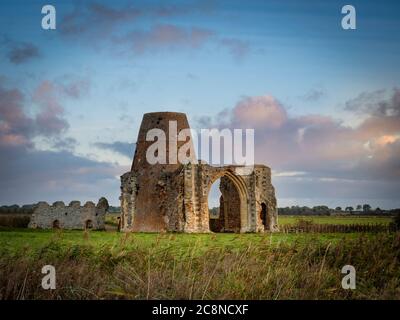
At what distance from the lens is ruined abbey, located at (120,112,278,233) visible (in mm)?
35338

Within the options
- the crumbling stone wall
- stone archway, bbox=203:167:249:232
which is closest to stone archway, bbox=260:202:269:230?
stone archway, bbox=203:167:249:232

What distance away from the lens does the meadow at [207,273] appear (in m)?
8.77

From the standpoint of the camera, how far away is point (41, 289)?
349 inches

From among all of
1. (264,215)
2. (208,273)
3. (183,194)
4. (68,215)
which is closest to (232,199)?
(264,215)

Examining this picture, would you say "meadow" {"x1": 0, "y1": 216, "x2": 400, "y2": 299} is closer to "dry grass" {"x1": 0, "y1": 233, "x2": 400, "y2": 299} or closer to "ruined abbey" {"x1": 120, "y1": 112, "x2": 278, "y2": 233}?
"dry grass" {"x1": 0, "y1": 233, "x2": 400, "y2": 299}

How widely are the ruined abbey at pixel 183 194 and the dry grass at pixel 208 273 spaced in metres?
23.3

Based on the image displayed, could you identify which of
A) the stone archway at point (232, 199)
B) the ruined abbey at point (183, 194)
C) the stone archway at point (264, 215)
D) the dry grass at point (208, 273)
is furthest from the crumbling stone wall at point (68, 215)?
the dry grass at point (208, 273)

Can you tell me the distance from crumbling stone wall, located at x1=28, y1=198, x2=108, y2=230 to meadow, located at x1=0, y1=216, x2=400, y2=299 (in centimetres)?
3356

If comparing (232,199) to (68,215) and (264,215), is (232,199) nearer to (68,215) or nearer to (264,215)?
(264,215)

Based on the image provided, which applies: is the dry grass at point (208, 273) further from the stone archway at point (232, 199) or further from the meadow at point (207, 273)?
the stone archway at point (232, 199)

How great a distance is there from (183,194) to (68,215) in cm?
1348

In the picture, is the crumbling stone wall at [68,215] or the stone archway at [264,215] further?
the crumbling stone wall at [68,215]

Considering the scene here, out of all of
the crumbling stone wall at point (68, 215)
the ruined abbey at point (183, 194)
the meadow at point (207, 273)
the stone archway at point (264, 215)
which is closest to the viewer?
the meadow at point (207, 273)
